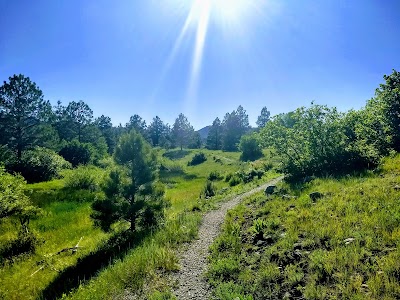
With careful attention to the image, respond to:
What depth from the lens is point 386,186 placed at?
11641 millimetres

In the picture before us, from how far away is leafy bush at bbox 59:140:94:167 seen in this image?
58487 millimetres

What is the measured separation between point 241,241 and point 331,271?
4230 millimetres

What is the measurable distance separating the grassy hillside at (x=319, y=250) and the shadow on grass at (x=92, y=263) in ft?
16.5

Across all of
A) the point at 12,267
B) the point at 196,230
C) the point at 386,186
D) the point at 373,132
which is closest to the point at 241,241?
the point at 196,230

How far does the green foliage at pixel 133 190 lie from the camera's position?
49.8 feet

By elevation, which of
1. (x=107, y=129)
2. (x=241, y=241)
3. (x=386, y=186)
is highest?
(x=107, y=129)

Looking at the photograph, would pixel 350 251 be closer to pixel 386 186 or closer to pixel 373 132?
pixel 386 186

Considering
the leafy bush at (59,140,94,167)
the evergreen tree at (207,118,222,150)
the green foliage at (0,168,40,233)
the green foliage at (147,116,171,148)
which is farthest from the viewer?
the green foliage at (147,116,171,148)

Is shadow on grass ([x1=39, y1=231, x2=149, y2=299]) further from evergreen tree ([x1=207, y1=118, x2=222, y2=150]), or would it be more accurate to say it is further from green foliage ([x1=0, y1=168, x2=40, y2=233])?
evergreen tree ([x1=207, y1=118, x2=222, y2=150])

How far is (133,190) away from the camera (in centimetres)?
1584

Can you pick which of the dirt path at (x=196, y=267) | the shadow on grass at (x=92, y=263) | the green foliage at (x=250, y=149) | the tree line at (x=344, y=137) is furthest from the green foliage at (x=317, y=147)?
the green foliage at (x=250, y=149)

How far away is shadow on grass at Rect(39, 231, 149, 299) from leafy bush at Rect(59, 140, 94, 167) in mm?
47810

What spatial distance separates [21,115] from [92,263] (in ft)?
146

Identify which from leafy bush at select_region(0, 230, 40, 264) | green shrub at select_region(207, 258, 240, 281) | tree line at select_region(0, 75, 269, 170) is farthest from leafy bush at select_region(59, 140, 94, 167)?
green shrub at select_region(207, 258, 240, 281)
